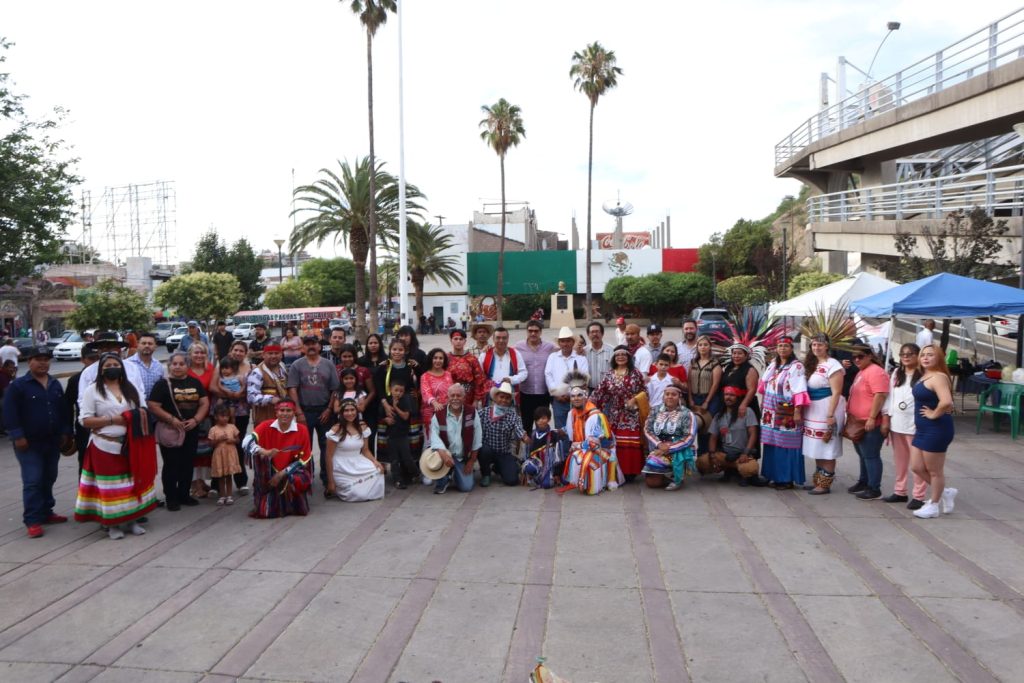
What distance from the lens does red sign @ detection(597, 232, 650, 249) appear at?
2995 inches

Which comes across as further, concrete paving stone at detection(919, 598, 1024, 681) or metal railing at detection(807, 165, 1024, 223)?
metal railing at detection(807, 165, 1024, 223)

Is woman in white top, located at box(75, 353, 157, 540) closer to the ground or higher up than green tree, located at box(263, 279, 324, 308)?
closer to the ground

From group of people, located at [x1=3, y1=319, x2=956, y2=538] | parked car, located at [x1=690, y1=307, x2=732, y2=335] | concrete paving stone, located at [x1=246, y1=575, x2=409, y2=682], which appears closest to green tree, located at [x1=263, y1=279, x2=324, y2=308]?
parked car, located at [x1=690, y1=307, x2=732, y2=335]

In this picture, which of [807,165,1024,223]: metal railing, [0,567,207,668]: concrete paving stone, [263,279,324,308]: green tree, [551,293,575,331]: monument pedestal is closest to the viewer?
[0,567,207,668]: concrete paving stone

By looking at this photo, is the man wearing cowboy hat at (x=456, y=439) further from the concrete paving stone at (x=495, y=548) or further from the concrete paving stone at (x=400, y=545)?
the concrete paving stone at (x=495, y=548)

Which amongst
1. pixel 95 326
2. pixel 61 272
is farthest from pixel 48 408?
pixel 61 272

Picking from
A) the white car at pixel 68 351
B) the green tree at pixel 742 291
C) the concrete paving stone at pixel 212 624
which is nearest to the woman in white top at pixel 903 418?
the concrete paving stone at pixel 212 624

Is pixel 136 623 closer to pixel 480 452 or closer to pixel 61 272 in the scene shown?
pixel 480 452

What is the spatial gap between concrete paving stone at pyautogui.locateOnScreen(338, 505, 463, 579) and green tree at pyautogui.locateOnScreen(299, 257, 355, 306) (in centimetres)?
5833

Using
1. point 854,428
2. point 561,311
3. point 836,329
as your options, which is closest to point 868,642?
point 854,428

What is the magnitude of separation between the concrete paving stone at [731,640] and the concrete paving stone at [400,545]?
202 centimetres

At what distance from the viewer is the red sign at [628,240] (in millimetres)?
76062

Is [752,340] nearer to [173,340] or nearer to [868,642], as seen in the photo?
[868,642]

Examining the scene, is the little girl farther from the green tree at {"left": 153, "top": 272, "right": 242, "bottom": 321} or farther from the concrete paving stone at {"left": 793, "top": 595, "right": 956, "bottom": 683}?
the green tree at {"left": 153, "top": 272, "right": 242, "bottom": 321}
